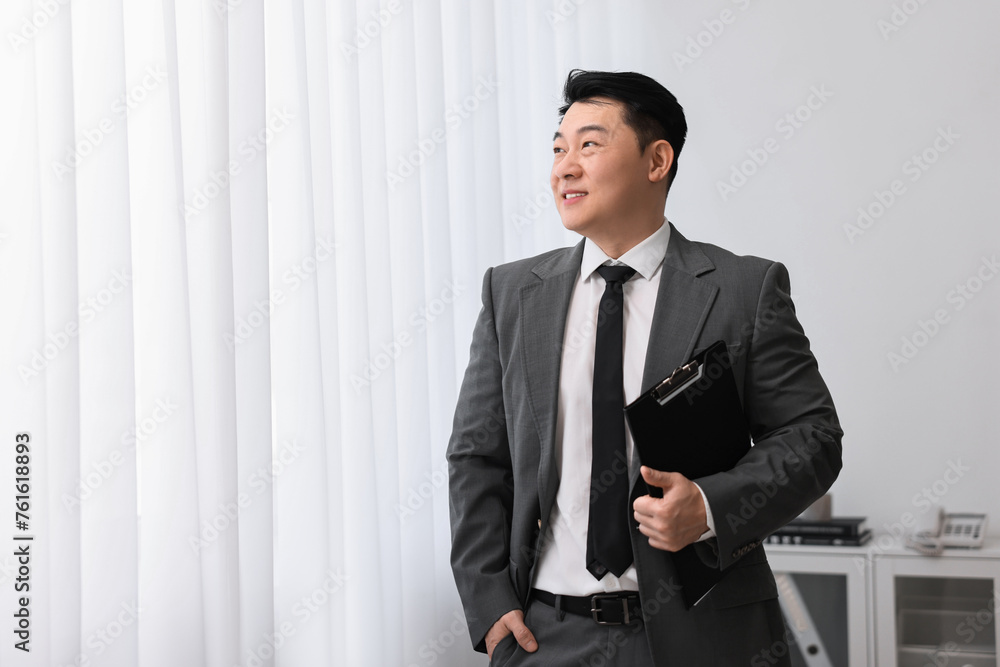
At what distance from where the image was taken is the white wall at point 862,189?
299 cm

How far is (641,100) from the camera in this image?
161 centimetres

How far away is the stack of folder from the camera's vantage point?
2727 millimetres

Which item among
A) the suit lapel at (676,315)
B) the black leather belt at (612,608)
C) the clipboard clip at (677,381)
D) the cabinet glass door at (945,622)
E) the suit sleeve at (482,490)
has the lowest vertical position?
the cabinet glass door at (945,622)

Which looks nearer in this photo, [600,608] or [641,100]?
[600,608]

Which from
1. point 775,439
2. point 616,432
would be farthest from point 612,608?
point 775,439

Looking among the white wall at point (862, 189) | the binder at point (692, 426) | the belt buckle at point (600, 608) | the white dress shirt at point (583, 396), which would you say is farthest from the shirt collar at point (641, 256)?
the white wall at point (862, 189)

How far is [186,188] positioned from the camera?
1.66 m

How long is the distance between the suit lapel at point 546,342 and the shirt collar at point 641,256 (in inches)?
1.2

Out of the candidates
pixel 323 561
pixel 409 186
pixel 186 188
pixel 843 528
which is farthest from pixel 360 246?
pixel 843 528

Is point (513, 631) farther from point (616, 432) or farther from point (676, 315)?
point (676, 315)

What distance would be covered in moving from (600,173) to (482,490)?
24.5 inches

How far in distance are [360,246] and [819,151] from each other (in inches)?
76.3

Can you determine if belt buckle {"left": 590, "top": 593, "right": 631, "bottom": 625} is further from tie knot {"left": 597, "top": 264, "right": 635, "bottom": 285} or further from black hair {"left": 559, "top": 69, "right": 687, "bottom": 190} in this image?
black hair {"left": 559, "top": 69, "right": 687, "bottom": 190}

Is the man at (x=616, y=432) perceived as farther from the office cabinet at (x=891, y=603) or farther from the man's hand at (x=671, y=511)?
the office cabinet at (x=891, y=603)
